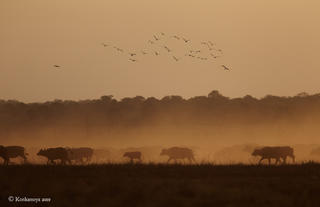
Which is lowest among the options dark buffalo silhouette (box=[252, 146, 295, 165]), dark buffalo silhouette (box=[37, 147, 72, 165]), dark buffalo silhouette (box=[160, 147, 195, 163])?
dark buffalo silhouette (box=[252, 146, 295, 165])

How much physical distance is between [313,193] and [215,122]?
145456 millimetres

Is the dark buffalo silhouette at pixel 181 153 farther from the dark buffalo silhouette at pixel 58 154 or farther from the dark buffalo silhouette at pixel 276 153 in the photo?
the dark buffalo silhouette at pixel 58 154

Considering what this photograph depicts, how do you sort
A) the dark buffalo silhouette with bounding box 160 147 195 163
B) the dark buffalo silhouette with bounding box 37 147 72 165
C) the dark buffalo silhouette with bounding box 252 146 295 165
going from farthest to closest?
the dark buffalo silhouette with bounding box 160 147 195 163 → the dark buffalo silhouette with bounding box 252 146 295 165 → the dark buffalo silhouette with bounding box 37 147 72 165

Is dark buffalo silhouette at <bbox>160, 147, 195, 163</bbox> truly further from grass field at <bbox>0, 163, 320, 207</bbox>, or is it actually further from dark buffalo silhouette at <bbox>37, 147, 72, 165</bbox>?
grass field at <bbox>0, 163, 320, 207</bbox>

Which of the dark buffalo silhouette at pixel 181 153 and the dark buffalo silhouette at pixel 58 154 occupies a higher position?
the dark buffalo silhouette at pixel 181 153

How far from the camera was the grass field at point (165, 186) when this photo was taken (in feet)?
94.4

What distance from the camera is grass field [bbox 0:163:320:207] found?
2877 cm

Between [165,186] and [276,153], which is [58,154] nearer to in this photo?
[276,153]

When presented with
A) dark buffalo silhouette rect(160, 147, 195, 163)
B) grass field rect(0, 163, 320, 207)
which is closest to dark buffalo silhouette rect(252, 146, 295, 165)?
dark buffalo silhouette rect(160, 147, 195, 163)

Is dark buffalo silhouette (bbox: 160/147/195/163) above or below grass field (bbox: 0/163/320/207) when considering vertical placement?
above

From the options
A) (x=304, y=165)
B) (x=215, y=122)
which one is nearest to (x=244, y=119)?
(x=215, y=122)

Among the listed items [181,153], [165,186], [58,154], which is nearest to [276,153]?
[58,154]

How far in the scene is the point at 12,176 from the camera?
32.8m

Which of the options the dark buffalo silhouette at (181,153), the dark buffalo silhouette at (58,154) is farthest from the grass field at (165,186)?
the dark buffalo silhouette at (181,153)
